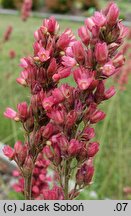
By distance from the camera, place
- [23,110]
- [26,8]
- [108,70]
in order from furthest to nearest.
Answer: [26,8]
[23,110]
[108,70]

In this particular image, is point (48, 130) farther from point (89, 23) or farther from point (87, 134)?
point (89, 23)

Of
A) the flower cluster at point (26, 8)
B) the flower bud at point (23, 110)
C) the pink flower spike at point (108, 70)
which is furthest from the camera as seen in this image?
the flower cluster at point (26, 8)

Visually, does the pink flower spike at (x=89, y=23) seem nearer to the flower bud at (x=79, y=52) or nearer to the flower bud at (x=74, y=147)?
the flower bud at (x=79, y=52)

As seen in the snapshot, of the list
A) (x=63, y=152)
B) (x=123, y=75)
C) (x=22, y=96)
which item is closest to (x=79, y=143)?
(x=63, y=152)

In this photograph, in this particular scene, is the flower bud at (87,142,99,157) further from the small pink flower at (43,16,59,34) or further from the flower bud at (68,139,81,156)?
A: the small pink flower at (43,16,59,34)

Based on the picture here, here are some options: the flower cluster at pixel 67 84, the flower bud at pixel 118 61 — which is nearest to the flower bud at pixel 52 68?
the flower cluster at pixel 67 84

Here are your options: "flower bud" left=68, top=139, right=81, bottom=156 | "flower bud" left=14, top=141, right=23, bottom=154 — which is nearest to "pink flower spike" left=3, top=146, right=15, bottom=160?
"flower bud" left=14, top=141, right=23, bottom=154

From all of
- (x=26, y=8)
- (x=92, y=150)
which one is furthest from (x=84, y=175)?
(x=26, y=8)

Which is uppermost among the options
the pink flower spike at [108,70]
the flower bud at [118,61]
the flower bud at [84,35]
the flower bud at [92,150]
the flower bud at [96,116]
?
the flower bud at [84,35]
